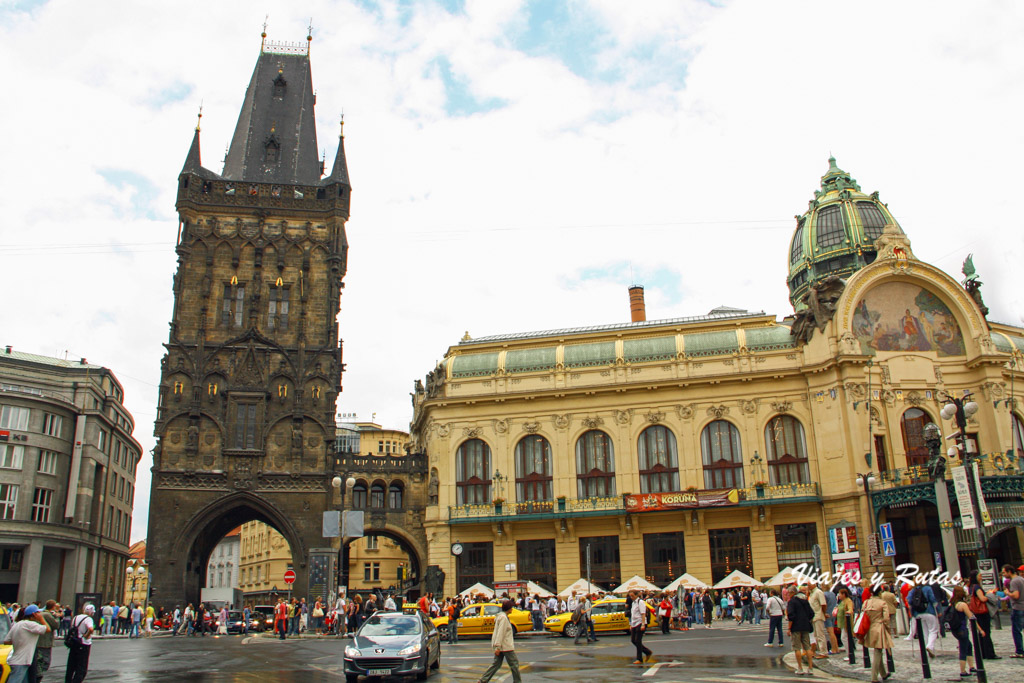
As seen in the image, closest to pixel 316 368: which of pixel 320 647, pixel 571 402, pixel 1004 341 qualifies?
pixel 571 402

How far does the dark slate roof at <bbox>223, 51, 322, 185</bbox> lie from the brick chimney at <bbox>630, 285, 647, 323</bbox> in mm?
24894

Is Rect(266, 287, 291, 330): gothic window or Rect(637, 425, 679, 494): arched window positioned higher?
Rect(266, 287, 291, 330): gothic window

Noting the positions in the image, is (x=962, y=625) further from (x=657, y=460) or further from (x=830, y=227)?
(x=830, y=227)

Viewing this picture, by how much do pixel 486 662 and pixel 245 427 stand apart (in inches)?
1339

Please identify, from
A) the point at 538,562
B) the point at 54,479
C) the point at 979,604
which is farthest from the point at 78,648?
the point at 54,479

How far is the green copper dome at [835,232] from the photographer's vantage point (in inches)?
2312

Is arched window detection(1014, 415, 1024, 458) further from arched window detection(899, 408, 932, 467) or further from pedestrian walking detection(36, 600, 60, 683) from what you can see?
pedestrian walking detection(36, 600, 60, 683)

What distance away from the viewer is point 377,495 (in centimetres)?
5397

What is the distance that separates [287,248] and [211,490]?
654 inches

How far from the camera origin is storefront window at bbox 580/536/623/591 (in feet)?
159

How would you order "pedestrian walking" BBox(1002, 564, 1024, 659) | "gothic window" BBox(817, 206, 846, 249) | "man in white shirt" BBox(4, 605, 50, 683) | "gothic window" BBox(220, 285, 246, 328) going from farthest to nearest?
"gothic window" BBox(817, 206, 846, 249) → "gothic window" BBox(220, 285, 246, 328) → "pedestrian walking" BBox(1002, 564, 1024, 659) → "man in white shirt" BBox(4, 605, 50, 683)

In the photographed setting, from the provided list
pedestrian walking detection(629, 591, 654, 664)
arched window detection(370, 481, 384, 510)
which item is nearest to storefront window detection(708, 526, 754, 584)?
arched window detection(370, 481, 384, 510)

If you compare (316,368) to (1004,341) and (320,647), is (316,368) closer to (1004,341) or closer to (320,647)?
(320,647)

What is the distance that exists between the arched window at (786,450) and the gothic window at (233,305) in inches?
1342
